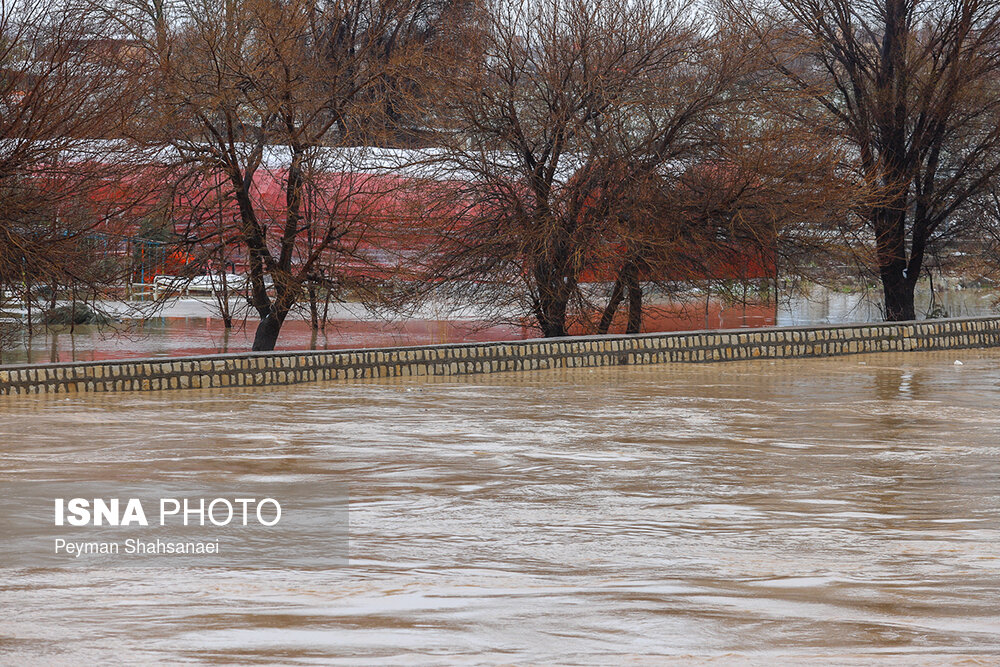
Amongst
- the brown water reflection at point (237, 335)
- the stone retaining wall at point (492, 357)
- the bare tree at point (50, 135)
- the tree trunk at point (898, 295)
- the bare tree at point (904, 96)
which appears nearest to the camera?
the stone retaining wall at point (492, 357)

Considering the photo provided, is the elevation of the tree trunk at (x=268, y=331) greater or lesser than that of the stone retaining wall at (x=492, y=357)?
greater

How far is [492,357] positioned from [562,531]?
26.6 feet

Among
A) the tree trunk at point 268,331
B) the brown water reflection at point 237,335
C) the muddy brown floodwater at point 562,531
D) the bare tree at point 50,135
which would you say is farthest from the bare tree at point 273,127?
the muddy brown floodwater at point 562,531

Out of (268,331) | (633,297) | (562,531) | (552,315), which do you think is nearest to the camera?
(562,531)

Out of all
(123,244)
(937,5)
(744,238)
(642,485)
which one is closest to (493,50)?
(744,238)

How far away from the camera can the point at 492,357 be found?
14.5 metres

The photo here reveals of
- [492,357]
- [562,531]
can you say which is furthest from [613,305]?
[562,531]

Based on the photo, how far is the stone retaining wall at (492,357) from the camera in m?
12.7

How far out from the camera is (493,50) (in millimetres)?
17297

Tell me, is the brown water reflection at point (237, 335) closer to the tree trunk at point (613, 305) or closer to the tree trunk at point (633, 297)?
the tree trunk at point (633, 297)

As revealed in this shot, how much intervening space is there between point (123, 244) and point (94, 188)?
7.75ft

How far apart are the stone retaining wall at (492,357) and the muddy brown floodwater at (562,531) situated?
40 cm

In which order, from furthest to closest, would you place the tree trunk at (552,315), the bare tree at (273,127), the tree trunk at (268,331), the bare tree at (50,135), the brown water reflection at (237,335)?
the brown water reflection at (237,335)
the tree trunk at (552,315)
the tree trunk at (268,331)
the bare tree at (273,127)
the bare tree at (50,135)

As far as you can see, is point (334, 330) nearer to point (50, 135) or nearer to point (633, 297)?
point (633, 297)
